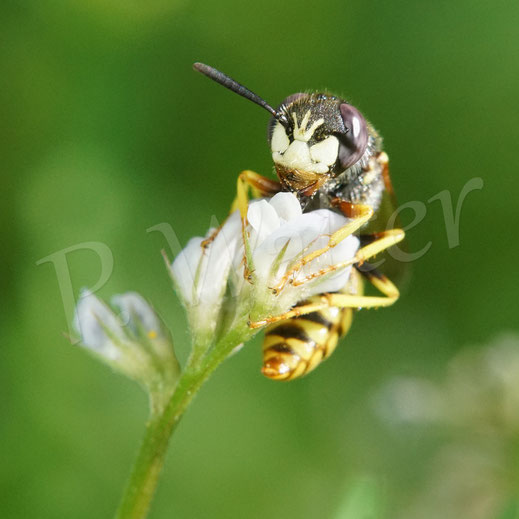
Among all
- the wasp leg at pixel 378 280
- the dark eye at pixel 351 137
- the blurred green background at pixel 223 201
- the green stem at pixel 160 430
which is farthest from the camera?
the blurred green background at pixel 223 201

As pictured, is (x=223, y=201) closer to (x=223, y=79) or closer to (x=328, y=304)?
(x=223, y=79)

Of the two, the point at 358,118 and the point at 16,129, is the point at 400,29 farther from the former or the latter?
the point at 358,118

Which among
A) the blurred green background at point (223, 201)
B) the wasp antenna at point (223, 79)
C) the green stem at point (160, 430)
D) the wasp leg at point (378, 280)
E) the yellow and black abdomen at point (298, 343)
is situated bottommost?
the green stem at point (160, 430)

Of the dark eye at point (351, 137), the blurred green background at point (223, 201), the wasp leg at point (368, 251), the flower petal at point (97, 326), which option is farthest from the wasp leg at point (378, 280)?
the blurred green background at point (223, 201)

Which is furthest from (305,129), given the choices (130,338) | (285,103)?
(130,338)

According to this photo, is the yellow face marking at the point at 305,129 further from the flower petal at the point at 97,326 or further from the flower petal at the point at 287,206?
the flower petal at the point at 97,326

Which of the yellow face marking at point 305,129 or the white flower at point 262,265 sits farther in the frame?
the yellow face marking at point 305,129

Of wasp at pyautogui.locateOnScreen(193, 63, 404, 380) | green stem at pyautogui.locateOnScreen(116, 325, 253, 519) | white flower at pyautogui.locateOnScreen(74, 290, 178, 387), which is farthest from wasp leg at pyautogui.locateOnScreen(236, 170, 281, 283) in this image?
white flower at pyautogui.locateOnScreen(74, 290, 178, 387)
